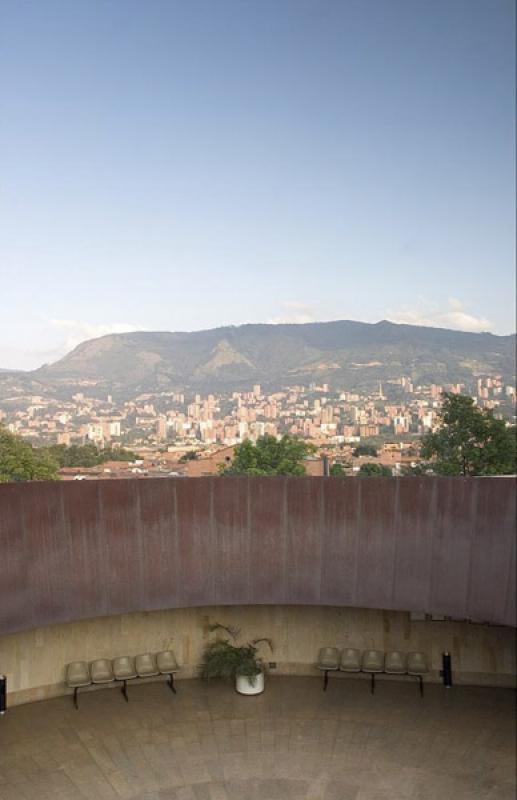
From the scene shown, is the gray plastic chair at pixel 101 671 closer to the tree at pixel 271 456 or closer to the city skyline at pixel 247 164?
the tree at pixel 271 456

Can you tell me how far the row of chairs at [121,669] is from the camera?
13578 mm

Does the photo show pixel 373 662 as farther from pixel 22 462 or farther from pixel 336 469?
pixel 22 462

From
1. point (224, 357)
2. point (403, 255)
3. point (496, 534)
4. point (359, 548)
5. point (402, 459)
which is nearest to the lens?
point (496, 534)

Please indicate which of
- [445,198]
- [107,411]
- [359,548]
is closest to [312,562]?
[359,548]

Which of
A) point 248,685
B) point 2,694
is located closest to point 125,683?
point 2,694

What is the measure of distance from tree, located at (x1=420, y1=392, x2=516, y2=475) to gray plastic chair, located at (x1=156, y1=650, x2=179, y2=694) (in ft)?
29.8

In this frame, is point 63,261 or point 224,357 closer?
point 63,261

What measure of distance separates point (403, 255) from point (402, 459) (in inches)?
349

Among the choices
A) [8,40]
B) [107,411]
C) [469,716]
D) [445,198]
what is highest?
[8,40]

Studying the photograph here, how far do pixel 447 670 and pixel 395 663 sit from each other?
1.08 meters

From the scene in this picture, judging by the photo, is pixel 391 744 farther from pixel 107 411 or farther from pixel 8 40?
pixel 8 40

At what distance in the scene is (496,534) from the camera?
37.0 feet

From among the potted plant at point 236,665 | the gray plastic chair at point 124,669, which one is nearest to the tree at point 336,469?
the potted plant at point 236,665

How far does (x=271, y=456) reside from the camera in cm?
1944
